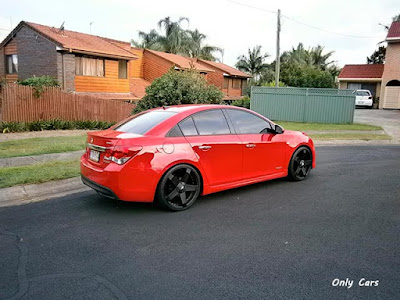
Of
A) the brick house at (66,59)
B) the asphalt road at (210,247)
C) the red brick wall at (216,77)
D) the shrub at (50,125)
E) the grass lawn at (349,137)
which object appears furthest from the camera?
the red brick wall at (216,77)

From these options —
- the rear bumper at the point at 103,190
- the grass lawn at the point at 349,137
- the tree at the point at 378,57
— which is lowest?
the grass lawn at the point at 349,137

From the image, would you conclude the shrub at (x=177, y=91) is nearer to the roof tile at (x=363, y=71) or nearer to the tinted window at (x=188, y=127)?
the tinted window at (x=188, y=127)

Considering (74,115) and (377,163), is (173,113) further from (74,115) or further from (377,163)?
(74,115)

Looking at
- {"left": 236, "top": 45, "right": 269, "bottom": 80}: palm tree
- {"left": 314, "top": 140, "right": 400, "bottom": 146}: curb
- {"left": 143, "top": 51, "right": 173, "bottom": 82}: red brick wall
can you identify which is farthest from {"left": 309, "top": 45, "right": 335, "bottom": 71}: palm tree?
{"left": 314, "top": 140, "right": 400, "bottom": 146}: curb

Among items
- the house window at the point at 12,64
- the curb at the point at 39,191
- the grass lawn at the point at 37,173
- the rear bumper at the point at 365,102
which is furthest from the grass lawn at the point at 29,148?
the rear bumper at the point at 365,102

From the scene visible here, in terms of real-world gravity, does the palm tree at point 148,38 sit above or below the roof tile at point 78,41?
above

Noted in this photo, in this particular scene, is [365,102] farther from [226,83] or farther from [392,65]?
[226,83]

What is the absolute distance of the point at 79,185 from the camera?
626cm

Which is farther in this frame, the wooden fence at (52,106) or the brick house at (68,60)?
the brick house at (68,60)

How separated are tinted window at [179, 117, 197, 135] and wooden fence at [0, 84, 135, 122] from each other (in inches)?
471

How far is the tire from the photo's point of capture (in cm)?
657

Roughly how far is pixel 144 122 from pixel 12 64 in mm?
25001

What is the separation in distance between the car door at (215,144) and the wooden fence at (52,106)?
39.3 feet

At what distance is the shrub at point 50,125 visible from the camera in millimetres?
14062
